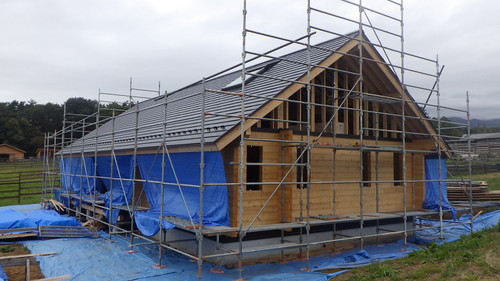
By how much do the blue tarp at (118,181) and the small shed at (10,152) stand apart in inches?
1656

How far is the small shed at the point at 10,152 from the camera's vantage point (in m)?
48.3

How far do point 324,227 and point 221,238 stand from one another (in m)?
3.12

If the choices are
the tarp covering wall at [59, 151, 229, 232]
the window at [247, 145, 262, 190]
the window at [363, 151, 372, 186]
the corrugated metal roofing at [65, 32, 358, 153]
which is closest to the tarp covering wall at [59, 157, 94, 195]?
the corrugated metal roofing at [65, 32, 358, 153]

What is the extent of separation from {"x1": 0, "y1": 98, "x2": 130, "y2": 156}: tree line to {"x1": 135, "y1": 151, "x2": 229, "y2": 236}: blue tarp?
36285 millimetres

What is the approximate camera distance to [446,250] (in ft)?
27.5

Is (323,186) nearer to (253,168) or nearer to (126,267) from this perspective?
(253,168)

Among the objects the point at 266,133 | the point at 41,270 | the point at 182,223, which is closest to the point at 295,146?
the point at 266,133

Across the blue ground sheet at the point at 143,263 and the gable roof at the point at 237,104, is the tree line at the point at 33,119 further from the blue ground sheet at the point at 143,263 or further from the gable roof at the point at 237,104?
the blue ground sheet at the point at 143,263

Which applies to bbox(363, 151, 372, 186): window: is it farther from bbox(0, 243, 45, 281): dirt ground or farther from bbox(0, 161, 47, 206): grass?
bbox(0, 161, 47, 206): grass

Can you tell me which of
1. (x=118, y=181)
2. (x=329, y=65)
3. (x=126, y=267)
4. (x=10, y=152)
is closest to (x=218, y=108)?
(x=329, y=65)

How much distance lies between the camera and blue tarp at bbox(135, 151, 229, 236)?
8.05 meters

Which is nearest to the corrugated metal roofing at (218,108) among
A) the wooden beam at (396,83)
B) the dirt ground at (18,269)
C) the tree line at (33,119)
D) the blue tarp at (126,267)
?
the wooden beam at (396,83)

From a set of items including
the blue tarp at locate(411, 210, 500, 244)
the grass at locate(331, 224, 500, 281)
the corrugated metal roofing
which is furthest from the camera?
the blue tarp at locate(411, 210, 500, 244)

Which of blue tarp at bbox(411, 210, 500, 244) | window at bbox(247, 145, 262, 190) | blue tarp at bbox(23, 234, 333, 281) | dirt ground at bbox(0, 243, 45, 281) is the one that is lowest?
dirt ground at bbox(0, 243, 45, 281)
